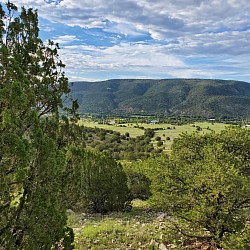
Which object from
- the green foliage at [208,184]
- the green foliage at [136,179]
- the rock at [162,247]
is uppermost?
the green foliage at [208,184]

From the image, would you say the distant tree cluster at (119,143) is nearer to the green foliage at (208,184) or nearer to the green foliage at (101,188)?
the green foliage at (101,188)

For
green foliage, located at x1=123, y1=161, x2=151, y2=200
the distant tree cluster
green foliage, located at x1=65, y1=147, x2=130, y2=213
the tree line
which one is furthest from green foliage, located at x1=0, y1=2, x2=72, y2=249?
the distant tree cluster

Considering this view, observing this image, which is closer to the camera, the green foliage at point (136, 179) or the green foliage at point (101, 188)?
the green foliage at point (101, 188)

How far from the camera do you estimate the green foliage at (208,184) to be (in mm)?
8617

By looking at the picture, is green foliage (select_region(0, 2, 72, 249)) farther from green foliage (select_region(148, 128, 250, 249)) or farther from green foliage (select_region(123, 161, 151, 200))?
green foliage (select_region(123, 161, 151, 200))

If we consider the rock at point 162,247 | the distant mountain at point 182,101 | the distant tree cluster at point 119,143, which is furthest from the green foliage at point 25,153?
the distant mountain at point 182,101

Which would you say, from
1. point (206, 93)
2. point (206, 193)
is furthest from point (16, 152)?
point (206, 93)

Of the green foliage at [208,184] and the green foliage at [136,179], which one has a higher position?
the green foliage at [208,184]

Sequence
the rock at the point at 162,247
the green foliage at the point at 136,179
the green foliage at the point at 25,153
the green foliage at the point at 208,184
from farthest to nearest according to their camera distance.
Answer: the green foliage at the point at 136,179 < the rock at the point at 162,247 < the green foliage at the point at 208,184 < the green foliage at the point at 25,153

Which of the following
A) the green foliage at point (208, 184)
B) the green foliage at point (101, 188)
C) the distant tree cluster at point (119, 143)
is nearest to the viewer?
the green foliage at point (208, 184)

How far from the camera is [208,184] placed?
876 cm

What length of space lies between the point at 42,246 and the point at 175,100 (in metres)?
162

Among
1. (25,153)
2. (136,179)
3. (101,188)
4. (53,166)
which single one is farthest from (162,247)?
(136,179)

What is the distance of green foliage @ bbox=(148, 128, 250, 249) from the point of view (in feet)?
28.3
